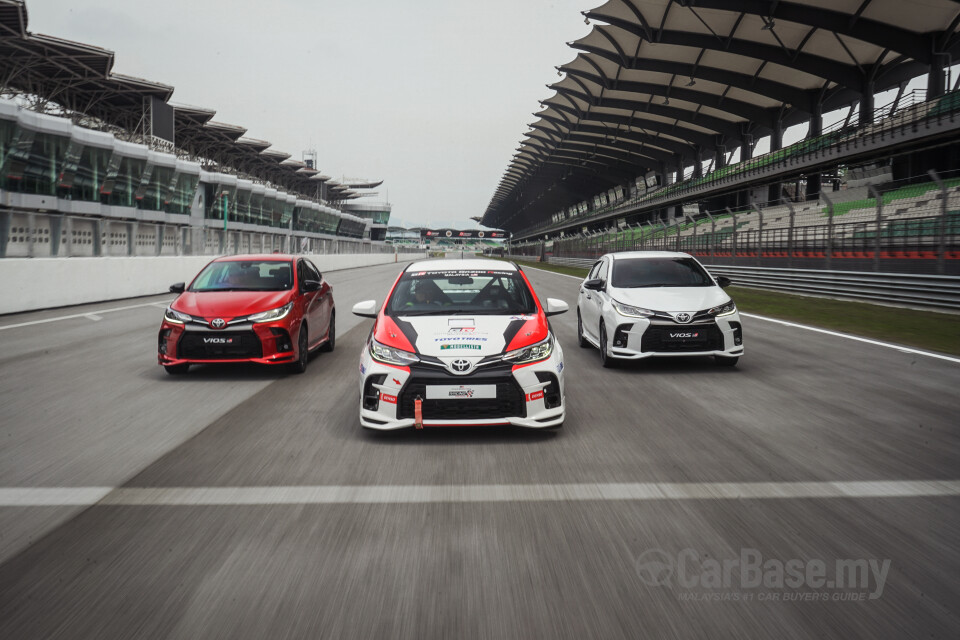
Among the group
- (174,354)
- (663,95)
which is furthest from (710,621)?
(663,95)

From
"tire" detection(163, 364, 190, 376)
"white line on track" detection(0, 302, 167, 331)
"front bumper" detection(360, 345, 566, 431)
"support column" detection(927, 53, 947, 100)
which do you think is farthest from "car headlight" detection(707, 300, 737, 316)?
"support column" detection(927, 53, 947, 100)

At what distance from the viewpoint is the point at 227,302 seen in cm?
849

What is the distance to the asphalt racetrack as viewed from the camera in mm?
2793

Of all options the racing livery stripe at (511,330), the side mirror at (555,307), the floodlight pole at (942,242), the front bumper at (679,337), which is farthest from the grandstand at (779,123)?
the racing livery stripe at (511,330)

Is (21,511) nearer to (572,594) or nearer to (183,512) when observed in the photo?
(183,512)

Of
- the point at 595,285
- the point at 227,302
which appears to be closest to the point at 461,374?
the point at 227,302

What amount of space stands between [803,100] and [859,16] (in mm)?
12335

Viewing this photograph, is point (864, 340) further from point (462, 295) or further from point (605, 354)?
point (462, 295)

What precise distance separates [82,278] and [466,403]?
16.9 metres

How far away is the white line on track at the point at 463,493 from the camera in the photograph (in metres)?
4.12

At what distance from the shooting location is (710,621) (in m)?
2.74

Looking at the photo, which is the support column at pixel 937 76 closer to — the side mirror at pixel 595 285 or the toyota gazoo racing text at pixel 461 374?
the side mirror at pixel 595 285

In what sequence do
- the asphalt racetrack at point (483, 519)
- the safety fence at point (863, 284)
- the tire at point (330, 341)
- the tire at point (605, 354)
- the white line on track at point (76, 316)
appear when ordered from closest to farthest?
1. the asphalt racetrack at point (483, 519)
2. the tire at point (605, 354)
3. the tire at point (330, 341)
4. the white line on track at point (76, 316)
5. the safety fence at point (863, 284)

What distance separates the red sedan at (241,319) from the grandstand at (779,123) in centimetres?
1277
